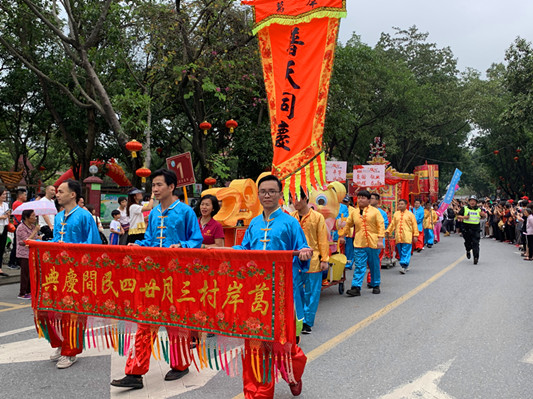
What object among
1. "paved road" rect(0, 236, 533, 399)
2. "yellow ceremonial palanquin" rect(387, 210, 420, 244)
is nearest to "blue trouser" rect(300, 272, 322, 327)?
"paved road" rect(0, 236, 533, 399)

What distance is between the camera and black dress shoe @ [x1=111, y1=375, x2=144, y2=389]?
3594 millimetres

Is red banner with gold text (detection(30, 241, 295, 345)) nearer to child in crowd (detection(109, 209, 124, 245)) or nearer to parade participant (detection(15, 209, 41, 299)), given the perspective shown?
parade participant (detection(15, 209, 41, 299))

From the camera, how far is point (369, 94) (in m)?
25.2

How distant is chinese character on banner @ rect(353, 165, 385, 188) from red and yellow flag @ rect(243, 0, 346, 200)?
748cm

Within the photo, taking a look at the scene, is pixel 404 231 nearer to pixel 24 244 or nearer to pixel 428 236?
pixel 428 236

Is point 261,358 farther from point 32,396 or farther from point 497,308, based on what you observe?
point 497,308

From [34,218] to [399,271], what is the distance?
728 cm

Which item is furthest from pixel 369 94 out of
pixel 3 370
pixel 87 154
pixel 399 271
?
pixel 3 370

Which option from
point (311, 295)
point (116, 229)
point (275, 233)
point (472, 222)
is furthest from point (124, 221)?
point (472, 222)

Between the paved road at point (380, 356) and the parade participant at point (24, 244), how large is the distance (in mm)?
232

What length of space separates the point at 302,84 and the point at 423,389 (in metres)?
4.43

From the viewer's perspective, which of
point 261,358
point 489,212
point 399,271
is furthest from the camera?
point 489,212

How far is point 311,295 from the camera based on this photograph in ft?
17.9

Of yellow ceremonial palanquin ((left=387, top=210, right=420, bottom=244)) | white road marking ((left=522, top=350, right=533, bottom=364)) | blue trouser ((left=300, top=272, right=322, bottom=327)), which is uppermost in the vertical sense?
yellow ceremonial palanquin ((left=387, top=210, right=420, bottom=244))
